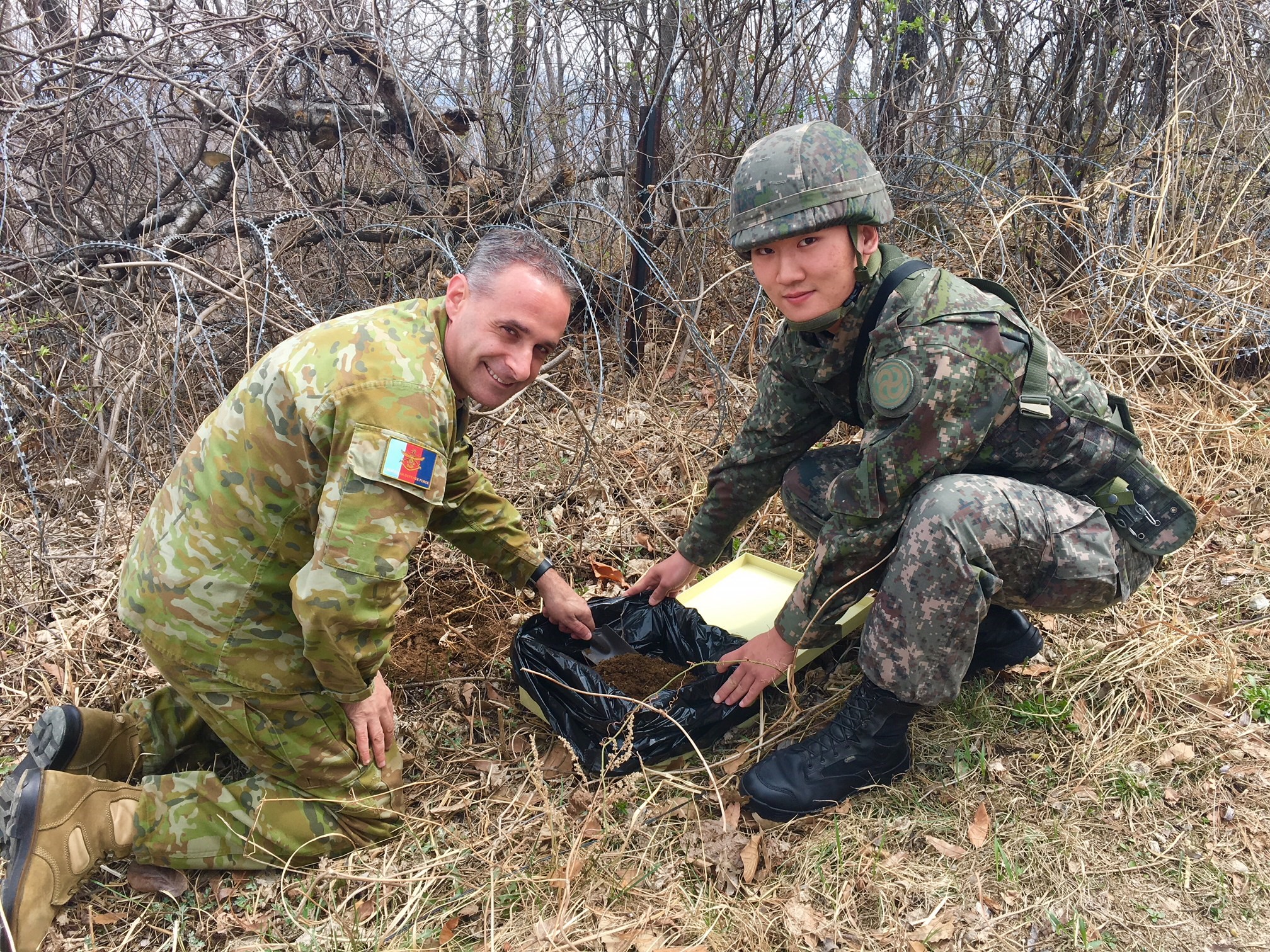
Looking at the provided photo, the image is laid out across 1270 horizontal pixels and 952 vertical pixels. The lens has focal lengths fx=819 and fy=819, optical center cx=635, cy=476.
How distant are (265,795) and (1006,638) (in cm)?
228

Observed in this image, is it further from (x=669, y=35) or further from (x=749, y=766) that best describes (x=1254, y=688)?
(x=669, y=35)

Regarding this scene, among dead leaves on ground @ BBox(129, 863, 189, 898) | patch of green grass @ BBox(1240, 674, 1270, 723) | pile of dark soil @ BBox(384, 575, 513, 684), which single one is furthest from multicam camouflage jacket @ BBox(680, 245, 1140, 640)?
dead leaves on ground @ BBox(129, 863, 189, 898)

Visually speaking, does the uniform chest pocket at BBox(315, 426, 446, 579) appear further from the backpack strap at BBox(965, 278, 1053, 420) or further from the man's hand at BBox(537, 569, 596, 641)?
the backpack strap at BBox(965, 278, 1053, 420)

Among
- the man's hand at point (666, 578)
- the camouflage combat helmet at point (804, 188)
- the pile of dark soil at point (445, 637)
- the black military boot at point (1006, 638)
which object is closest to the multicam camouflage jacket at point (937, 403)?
the camouflage combat helmet at point (804, 188)

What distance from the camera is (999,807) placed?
2305mm

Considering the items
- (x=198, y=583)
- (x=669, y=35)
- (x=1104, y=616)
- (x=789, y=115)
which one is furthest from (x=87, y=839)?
(x=789, y=115)

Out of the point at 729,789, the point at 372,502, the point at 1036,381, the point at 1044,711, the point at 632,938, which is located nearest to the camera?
the point at 372,502

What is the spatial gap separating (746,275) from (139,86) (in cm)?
326

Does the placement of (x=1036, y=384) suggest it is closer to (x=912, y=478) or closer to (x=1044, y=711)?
(x=912, y=478)

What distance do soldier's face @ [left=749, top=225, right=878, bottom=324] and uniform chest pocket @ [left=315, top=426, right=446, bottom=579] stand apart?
1072 mm

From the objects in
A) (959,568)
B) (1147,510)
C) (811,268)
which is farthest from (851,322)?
(1147,510)

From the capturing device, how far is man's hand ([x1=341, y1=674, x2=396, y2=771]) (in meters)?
2.19

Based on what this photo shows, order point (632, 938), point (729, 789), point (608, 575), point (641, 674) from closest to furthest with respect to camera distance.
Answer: point (632, 938) < point (729, 789) < point (641, 674) < point (608, 575)

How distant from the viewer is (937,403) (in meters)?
2.09
